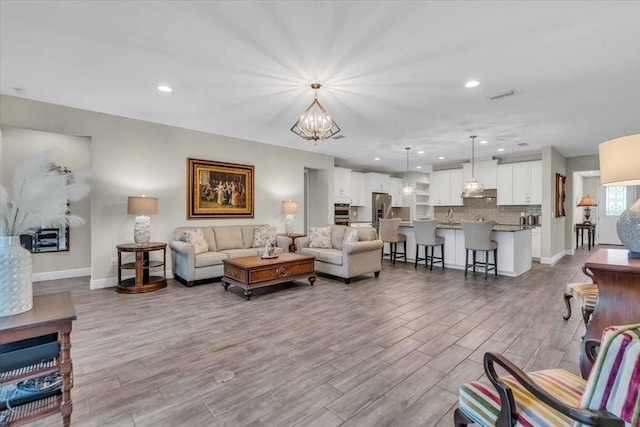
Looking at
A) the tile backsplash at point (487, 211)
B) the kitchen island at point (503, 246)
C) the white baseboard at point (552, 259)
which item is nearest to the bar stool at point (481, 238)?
the kitchen island at point (503, 246)

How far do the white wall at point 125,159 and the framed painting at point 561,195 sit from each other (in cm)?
727

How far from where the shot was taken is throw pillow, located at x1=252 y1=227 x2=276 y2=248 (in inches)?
230

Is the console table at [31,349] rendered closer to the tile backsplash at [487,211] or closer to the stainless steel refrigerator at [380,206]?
the stainless steel refrigerator at [380,206]

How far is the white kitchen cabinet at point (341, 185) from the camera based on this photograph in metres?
8.15

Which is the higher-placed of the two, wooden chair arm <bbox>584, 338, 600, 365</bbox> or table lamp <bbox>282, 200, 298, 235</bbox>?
table lamp <bbox>282, 200, 298, 235</bbox>

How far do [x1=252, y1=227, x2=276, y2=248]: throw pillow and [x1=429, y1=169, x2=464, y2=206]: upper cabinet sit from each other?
5.27 metres

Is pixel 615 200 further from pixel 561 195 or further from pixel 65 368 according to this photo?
pixel 65 368

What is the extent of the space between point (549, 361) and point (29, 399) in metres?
3.43

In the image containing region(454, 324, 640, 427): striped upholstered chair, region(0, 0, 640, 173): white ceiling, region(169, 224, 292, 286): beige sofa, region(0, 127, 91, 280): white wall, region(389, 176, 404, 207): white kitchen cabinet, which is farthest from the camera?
region(389, 176, 404, 207): white kitchen cabinet

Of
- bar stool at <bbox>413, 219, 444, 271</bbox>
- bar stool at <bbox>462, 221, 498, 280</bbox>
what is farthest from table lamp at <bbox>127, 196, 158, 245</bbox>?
bar stool at <bbox>462, 221, 498, 280</bbox>

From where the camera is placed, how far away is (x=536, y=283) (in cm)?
491

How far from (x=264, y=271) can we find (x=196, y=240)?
158 cm

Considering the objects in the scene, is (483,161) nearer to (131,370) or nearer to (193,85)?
(193,85)

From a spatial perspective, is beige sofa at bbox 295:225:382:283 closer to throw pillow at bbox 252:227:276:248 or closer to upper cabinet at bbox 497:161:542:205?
throw pillow at bbox 252:227:276:248
